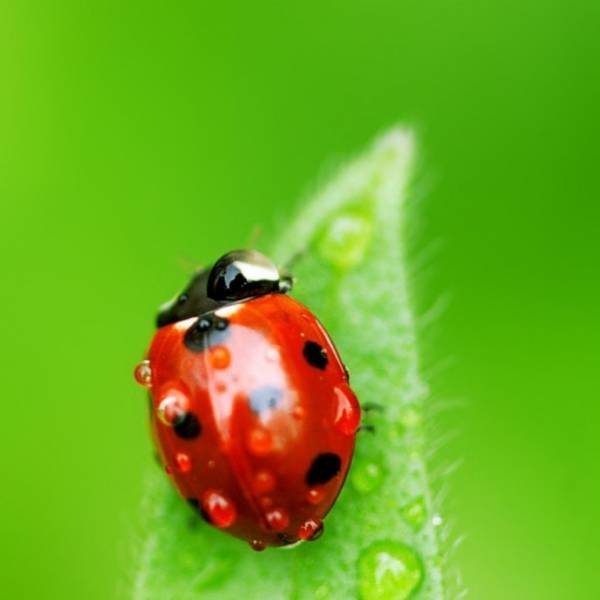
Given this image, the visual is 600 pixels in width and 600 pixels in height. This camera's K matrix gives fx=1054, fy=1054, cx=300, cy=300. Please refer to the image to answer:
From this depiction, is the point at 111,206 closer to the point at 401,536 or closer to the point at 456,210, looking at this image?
the point at 456,210

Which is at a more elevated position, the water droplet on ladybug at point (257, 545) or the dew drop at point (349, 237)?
the dew drop at point (349, 237)

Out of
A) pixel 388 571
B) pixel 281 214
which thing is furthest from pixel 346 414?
pixel 281 214

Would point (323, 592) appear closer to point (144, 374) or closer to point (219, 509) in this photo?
point (219, 509)

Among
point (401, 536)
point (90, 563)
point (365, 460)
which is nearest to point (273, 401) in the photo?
point (365, 460)

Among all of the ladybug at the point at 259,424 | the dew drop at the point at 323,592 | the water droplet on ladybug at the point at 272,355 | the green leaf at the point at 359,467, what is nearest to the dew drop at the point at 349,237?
the green leaf at the point at 359,467

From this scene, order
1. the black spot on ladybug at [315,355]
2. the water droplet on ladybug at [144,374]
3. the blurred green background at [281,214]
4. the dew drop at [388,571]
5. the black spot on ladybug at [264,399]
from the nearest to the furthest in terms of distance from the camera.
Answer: the dew drop at [388,571]
the black spot on ladybug at [264,399]
the black spot on ladybug at [315,355]
the water droplet on ladybug at [144,374]
the blurred green background at [281,214]

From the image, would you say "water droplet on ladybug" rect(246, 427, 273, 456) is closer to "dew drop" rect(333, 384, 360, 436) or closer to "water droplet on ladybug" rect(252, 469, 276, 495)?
"water droplet on ladybug" rect(252, 469, 276, 495)

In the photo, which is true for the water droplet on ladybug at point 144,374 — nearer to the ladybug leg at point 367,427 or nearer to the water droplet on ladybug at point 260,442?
the water droplet on ladybug at point 260,442
